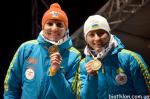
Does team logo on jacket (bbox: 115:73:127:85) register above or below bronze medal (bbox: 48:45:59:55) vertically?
below

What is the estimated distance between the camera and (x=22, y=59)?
10.4ft

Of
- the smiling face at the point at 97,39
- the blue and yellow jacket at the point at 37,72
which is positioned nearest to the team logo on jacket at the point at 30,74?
the blue and yellow jacket at the point at 37,72

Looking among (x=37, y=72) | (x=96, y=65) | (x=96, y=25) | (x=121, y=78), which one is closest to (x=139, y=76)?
(x=121, y=78)

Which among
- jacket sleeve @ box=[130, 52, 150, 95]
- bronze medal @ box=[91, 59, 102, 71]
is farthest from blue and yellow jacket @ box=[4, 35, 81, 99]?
jacket sleeve @ box=[130, 52, 150, 95]

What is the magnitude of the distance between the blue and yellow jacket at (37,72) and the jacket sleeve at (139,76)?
0.41m

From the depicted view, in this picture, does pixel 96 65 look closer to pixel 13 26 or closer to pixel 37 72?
pixel 37 72

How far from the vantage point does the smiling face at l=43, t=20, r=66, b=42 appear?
3.10 m

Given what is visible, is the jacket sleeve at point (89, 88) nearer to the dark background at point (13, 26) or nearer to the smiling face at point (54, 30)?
the smiling face at point (54, 30)

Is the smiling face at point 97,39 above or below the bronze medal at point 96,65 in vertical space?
above

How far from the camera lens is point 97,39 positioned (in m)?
2.99

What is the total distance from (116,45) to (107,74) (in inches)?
8.5

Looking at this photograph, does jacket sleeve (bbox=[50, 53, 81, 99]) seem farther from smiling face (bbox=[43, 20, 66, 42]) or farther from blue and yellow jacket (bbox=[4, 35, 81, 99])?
smiling face (bbox=[43, 20, 66, 42])

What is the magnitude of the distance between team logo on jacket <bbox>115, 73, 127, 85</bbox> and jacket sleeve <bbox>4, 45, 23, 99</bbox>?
70cm

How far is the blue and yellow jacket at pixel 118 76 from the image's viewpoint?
2.97 m
